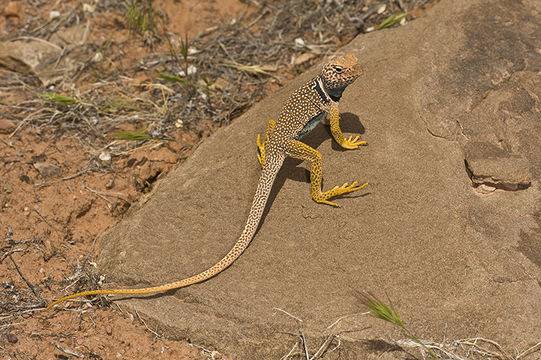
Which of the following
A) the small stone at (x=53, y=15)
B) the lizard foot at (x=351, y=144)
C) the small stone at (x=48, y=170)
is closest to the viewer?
the lizard foot at (x=351, y=144)

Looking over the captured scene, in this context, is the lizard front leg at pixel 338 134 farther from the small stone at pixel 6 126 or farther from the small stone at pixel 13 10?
the small stone at pixel 13 10

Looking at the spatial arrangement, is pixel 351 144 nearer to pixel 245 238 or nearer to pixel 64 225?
pixel 245 238

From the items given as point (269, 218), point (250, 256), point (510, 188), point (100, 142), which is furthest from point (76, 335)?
point (510, 188)

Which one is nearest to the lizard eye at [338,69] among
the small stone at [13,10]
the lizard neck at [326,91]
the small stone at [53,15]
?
the lizard neck at [326,91]

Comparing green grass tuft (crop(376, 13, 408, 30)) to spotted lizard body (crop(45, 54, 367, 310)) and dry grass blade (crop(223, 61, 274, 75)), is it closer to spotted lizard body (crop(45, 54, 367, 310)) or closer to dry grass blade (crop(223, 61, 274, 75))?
dry grass blade (crop(223, 61, 274, 75))

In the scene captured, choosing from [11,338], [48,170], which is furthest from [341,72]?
[11,338]

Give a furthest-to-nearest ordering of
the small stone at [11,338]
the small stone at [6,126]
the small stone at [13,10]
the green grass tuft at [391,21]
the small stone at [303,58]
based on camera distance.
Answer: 1. the small stone at [13,10]
2. the small stone at [303,58]
3. the green grass tuft at [391,21]
4. the small stone at [6,126]
5. the small stone at [11,338]

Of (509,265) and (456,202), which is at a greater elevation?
(456,202)

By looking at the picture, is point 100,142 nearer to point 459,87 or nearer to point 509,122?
point 459,87
